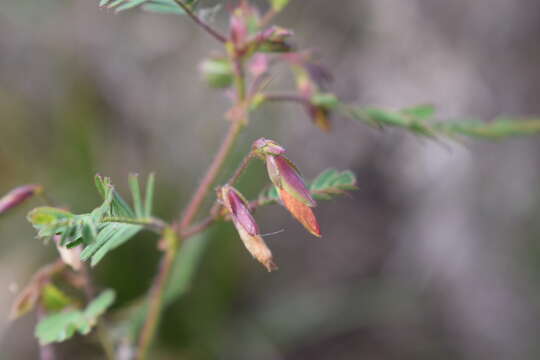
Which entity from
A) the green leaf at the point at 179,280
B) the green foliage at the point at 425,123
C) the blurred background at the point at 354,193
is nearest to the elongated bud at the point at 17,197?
the green leaf at the point at 179,280

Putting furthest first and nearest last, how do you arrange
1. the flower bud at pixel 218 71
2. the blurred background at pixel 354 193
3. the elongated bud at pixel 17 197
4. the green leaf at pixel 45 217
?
the blurred background at pixel 354 193 < the flower bud at pixel 218 71 < the elongated bud at pixel 17 197 < the green leaf at pixel 45 217

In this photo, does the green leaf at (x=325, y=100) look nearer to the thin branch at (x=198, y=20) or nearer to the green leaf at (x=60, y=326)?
the thin branch at (x=198, y=20)

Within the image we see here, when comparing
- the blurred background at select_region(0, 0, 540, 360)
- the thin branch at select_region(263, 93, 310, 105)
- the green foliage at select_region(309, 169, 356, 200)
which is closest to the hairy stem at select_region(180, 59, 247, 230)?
the thin branch at select_region(263, 93, 310, 105)

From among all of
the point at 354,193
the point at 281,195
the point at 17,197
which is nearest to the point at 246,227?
the point at 281,195

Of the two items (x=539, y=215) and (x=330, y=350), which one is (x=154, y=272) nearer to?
(x=330, y=350)

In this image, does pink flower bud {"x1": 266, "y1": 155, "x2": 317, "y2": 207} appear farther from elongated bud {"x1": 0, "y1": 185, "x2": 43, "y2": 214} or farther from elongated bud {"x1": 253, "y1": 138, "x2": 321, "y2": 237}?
elongated bud {"x1": 0, "y1": 185, "x2": 43, "y2": 214}

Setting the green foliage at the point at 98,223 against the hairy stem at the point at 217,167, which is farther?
the hairy stem at the point at 217,167

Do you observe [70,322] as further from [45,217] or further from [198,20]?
[198,20]
